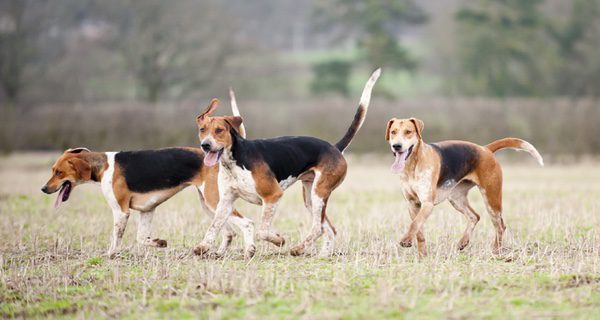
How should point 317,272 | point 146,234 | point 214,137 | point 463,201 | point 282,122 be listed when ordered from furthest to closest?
point 282,122 < point 463,201 < point 146,234 < point 214,137 < point 317,272

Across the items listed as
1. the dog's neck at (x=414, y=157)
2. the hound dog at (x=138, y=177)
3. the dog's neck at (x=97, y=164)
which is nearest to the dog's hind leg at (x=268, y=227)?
the hound dog at (x=138, y=177)

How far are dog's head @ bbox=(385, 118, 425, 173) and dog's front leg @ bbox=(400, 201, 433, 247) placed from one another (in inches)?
19.7

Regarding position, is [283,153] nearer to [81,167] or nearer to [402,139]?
[402,139]

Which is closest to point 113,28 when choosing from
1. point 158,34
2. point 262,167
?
point 158,34

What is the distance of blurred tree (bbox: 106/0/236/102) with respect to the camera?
42.3 meters

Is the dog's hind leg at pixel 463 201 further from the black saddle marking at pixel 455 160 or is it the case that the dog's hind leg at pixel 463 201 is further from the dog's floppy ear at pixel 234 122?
the dog's floppy ear at pixel 234 122

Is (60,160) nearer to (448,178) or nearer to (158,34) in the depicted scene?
(448,178)

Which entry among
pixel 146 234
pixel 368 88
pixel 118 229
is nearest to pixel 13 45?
pixel 146 234

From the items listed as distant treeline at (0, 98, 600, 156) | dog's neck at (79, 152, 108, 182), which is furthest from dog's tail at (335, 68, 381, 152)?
distant treeline at (0, 98, 600, 156)

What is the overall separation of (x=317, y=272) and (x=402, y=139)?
1.97m

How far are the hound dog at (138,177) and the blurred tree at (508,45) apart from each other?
124 ft

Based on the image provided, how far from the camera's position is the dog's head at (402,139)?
Answer: 10062 mm

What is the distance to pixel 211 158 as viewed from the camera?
1002cm

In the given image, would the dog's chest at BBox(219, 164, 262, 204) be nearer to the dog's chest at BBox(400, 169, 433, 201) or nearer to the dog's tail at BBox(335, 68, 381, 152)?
the dog's tail at BBox(335, 68, 381, 152)
